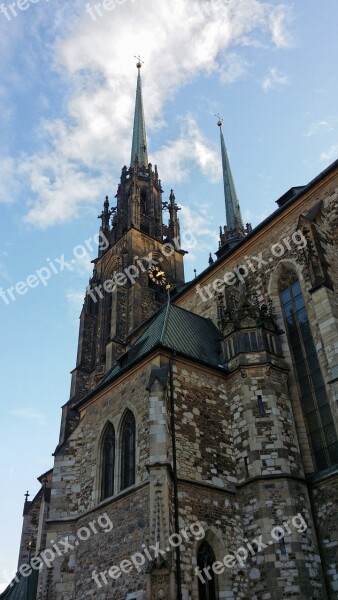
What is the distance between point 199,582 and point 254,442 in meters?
3.58

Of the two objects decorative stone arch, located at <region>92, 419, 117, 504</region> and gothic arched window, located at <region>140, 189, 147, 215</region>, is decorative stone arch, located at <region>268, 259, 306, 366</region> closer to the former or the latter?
decorative stone arch, located at <region>92, 419, 117, 504</region>

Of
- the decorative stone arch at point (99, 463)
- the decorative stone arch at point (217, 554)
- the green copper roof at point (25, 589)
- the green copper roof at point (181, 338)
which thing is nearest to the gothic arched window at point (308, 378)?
the green copper roof at point (181, 338)

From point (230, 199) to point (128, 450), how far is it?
30262mm

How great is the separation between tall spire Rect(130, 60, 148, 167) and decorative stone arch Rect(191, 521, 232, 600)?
34134 millimetres

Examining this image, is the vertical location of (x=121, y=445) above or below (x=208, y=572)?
above

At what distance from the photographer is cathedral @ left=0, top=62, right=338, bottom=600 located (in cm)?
1259

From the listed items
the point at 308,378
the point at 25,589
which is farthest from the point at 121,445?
the point at 25,589

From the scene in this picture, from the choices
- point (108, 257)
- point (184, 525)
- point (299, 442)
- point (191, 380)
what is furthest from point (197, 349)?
point (108, 257)

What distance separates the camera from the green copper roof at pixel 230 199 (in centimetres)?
4059

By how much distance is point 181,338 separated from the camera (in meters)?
16.8

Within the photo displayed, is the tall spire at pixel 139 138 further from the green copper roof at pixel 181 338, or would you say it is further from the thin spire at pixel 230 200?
the green copper roof at pixel 181 338

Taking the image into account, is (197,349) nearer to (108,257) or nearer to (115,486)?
(115,486)

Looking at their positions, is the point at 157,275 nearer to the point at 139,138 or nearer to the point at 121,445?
the point at 139,138

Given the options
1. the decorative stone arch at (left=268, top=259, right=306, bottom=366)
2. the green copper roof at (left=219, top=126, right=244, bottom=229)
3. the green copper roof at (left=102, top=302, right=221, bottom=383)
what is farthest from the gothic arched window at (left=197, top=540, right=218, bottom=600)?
the green copper roof at (left=219, top=126, right=244, bottom=229)
